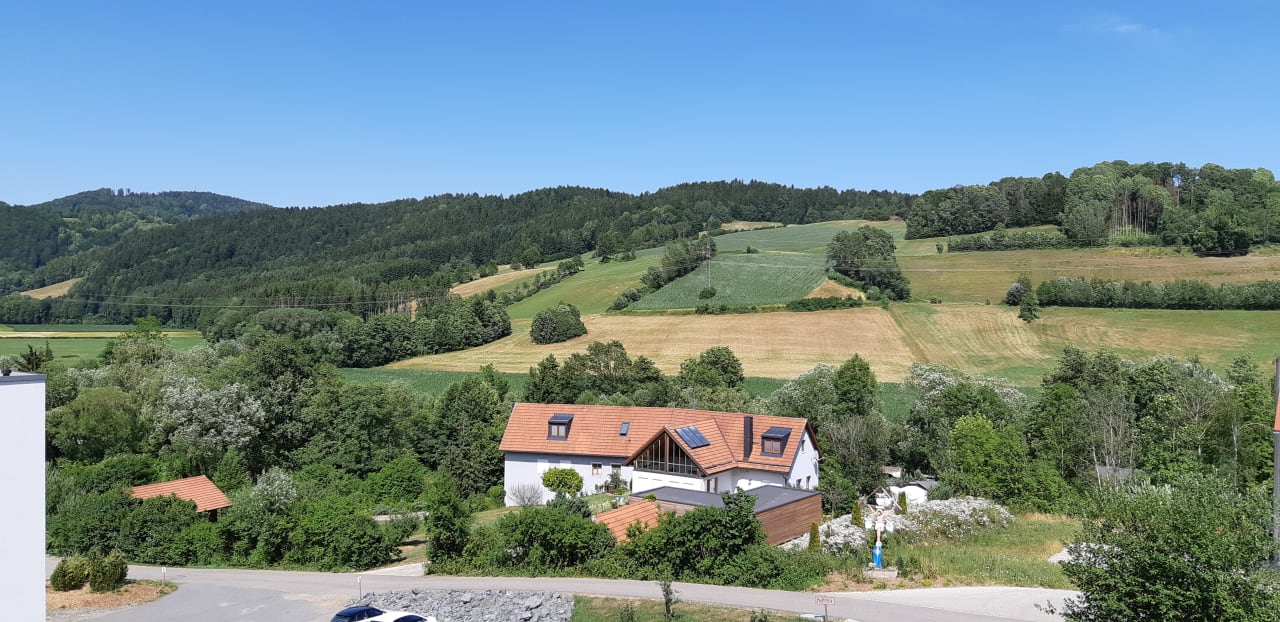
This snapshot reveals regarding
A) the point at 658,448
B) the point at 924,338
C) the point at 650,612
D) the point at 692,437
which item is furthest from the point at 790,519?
the point at 924,338

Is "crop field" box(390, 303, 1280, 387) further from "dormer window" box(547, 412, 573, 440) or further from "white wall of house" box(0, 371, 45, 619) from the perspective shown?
"white wall of house" box(0, 371, 45, 619)

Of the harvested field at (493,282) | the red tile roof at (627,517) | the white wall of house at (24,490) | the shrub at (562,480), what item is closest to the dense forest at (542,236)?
the harvested field at (493,282)

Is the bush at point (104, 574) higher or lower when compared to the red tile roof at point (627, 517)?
lower

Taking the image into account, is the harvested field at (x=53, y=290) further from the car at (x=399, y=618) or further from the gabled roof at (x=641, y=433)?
the car at (x=399, y=618)

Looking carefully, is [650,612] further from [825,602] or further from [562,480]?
[562,480]

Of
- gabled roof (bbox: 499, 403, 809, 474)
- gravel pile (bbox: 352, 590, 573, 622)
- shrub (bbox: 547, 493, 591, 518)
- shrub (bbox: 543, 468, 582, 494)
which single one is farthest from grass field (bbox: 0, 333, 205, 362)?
gravel pile (bbox: 352, 590, 573, 622)

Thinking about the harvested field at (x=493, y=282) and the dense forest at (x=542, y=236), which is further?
the harvested field at (x=493, y=282)
